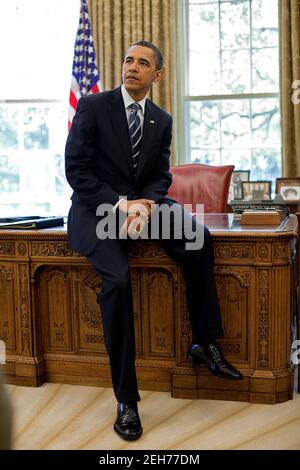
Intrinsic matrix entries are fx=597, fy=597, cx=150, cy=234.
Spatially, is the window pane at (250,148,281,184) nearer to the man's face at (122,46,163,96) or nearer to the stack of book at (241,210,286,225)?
the stack of book at (241,210,286,225)

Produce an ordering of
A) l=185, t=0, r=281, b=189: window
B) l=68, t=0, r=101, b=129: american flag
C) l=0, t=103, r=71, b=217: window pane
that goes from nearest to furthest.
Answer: l=68, t=0, r=101, b=129: american flag → l=185, t=0, r=281, b=189: window → l=0, t=103, r=71, b=217: window pane

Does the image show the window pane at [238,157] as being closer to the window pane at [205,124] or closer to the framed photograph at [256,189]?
the window pane at [205,124]

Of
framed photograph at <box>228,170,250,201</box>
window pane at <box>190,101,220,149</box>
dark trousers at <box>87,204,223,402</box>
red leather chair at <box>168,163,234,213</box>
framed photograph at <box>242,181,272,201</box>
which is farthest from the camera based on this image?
window pane at <box>190,101,220,149</box>

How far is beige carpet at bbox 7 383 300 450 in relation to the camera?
7.70ft

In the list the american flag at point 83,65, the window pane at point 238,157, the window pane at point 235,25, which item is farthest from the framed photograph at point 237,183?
the american flag at point 83,65

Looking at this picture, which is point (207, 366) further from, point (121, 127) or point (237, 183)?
point (237, 183)

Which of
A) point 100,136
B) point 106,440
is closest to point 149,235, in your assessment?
point 100,136

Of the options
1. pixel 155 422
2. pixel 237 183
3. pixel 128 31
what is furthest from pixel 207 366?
pixel 128 31

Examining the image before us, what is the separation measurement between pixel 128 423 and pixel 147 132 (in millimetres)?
1360

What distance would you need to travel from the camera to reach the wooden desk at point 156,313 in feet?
8.92

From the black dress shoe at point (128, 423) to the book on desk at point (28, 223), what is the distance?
1027 mm

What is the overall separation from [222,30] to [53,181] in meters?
2.27

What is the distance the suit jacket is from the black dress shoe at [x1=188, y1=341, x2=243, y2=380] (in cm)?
69

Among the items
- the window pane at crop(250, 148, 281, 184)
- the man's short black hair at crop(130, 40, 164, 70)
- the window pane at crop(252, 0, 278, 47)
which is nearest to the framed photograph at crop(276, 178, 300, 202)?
the window pane at crop(250, 148, 281, 184)
